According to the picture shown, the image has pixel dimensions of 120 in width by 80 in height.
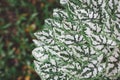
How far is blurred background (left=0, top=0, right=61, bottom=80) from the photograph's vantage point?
3061 mm

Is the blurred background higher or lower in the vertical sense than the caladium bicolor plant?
higher

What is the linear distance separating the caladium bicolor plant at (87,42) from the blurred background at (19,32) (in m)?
1.29

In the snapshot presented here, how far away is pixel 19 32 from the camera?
3223mm

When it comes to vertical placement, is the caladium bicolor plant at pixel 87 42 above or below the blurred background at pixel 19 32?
below

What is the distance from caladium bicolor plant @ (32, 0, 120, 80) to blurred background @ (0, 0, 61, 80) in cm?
129

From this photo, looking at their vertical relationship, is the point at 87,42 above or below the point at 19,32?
below

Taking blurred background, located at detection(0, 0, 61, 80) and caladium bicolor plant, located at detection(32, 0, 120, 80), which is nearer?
caladium bicolor plant, located at detection(32, 0, 120, 80)

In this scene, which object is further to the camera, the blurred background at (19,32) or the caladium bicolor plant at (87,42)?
the blurred background at (19,32)

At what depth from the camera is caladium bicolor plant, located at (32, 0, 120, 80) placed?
1597mm

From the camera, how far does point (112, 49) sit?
161 cm

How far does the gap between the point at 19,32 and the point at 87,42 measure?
1.66m

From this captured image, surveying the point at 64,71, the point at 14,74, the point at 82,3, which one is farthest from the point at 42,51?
the point at 14,74

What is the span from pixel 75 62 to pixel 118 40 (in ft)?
0.73

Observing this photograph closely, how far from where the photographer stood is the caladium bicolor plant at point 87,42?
5.24 feet
